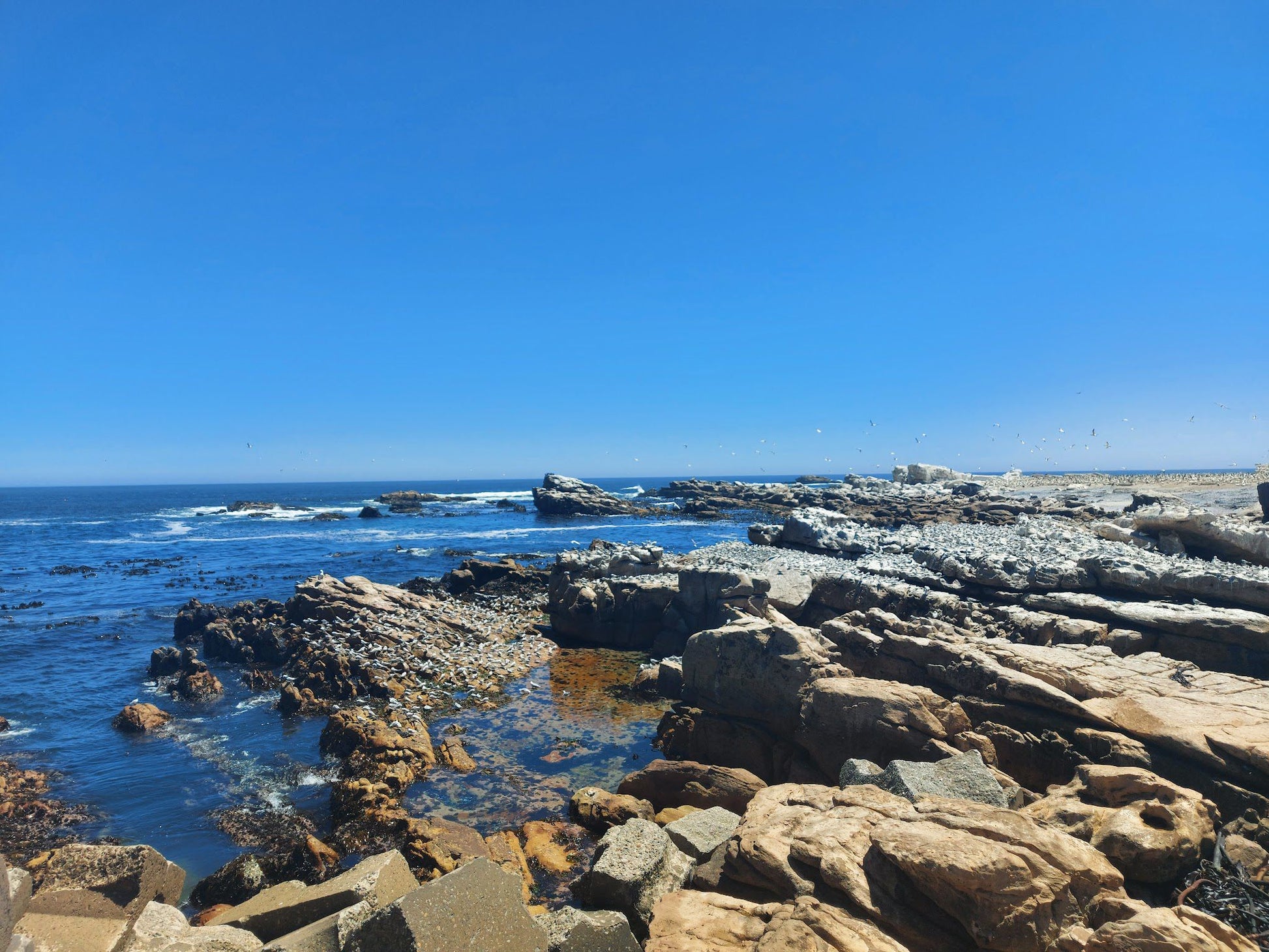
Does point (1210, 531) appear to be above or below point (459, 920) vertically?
above

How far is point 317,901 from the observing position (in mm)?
6156

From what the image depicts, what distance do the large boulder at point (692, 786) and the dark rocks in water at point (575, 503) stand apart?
68145mm

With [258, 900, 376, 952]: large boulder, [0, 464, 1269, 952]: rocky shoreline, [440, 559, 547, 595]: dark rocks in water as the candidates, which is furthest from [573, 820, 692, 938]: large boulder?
[440, 559, 547, 595]: dark rocks in water

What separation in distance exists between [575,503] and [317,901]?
75567mm

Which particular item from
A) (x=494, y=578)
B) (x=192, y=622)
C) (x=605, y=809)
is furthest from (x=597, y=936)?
(x=494, y=578)

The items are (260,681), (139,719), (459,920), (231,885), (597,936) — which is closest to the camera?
(459,920)

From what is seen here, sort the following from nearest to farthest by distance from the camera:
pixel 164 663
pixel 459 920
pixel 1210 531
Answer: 1. pixel 459 920
2. pixel 164 663
3. pixel 1210 531

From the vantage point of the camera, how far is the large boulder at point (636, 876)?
21.5ft

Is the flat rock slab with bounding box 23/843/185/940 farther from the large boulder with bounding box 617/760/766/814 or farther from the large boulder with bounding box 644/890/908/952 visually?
the large boulder with bounding box 617/760/766/814

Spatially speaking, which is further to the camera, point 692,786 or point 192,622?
point 192,622

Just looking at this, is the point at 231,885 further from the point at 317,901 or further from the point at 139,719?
the point at 139,719

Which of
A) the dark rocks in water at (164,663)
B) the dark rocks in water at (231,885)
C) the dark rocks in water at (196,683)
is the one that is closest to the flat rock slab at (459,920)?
the dark rocks in water at (231,885)

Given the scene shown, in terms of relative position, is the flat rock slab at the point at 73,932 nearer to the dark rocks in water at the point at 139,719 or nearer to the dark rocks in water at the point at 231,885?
the dark rocks in water at the point at 231,885

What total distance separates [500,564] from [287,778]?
18.8 metres
